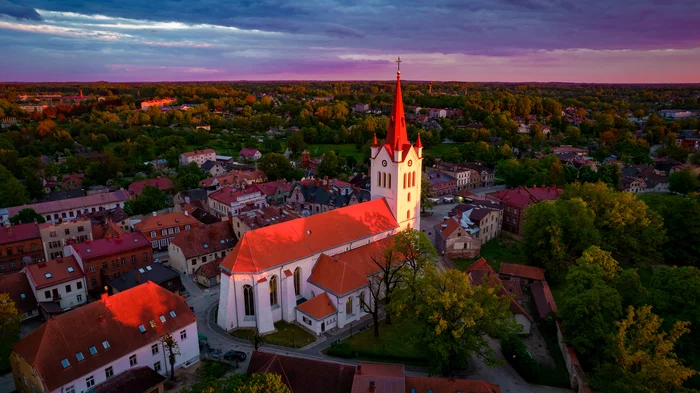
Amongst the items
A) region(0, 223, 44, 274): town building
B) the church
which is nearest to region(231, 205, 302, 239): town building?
the church

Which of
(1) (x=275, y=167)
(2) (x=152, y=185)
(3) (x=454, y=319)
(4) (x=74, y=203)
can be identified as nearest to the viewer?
(3) (x=454, y=319)

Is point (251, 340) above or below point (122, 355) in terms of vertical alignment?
below

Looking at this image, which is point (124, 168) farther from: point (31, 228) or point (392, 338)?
point (392, 338)

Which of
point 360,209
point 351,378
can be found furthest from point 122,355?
point 360,209

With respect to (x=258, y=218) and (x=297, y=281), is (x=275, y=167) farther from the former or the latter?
(x=297, y=281)

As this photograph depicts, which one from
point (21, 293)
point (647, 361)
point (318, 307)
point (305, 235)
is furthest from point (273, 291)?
point (647, 361)

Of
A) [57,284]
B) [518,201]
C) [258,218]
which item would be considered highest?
[518,201]
